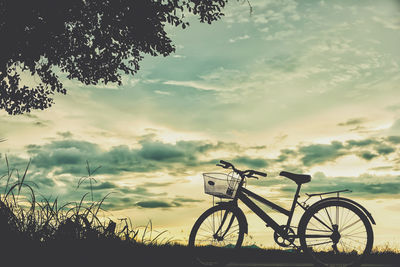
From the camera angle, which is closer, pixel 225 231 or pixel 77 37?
pixel 225 231

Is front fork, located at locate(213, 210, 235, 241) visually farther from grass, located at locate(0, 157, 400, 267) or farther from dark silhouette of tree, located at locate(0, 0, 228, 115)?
dark silhouette of tree, located at locate(0, 0, 228, 115)

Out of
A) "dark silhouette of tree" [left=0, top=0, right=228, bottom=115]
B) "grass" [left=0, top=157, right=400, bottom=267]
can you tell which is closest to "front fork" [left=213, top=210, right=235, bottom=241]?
"grass" [left=0, top=157, right=400, bottom=267]

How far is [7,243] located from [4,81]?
9702 millimetres

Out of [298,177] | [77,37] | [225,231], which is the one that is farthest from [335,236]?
[77,37]

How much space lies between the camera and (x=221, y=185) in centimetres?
597

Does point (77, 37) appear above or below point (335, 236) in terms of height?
above

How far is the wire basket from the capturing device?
5930 mm

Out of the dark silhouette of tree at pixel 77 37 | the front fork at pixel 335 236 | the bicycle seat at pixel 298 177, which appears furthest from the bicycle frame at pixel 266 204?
the dark silhouette of tree at pixel 77 37

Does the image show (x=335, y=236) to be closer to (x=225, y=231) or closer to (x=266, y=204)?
(x=266, y=204)

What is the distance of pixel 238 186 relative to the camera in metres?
6.15

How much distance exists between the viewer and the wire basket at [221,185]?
5.93 metres

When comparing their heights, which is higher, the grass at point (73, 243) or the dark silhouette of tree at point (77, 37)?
the dark silhouette of tree at point (77, 37)

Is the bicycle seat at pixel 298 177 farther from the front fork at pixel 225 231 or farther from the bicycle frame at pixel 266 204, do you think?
the front fork at pixel 225 231

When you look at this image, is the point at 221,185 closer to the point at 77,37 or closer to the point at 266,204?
the point at 266,204
